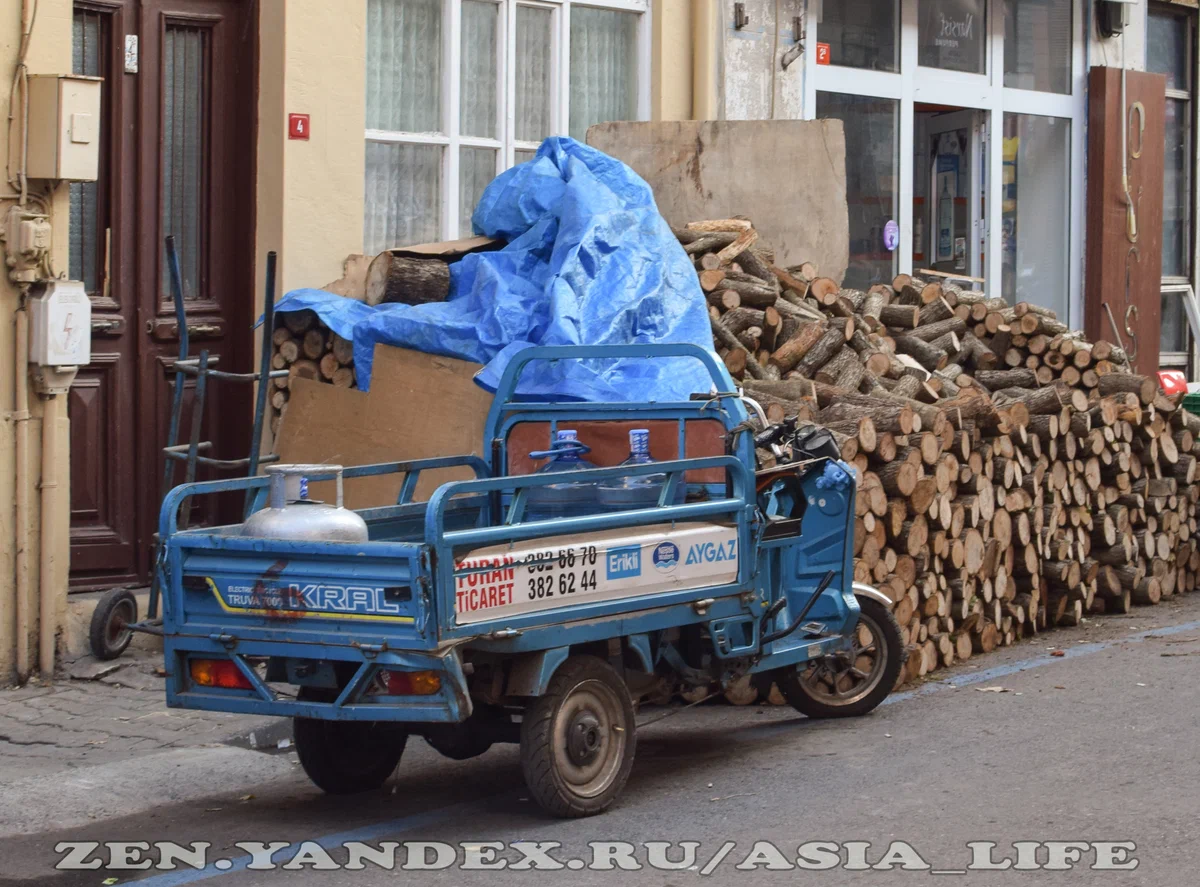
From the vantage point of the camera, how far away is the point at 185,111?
945 centimetres

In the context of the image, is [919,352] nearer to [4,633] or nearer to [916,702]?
[916,702]

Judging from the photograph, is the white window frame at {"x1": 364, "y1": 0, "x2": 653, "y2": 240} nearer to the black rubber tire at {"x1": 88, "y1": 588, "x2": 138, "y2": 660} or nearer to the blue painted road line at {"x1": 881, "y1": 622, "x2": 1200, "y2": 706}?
the black rubber tire at {"x1": 88, "y1": 588, "x2": 138, "y2": 660}

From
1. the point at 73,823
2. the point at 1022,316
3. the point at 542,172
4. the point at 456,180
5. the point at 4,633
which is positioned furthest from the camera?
the point at 1022,316

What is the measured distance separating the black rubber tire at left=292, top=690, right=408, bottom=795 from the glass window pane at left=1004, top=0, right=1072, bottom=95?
10379mm

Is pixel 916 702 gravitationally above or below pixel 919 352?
below

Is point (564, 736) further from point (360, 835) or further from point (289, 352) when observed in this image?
point (289, 352)

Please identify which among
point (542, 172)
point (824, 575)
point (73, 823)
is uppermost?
point (542, 172)

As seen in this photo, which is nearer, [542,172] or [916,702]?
[916,702]

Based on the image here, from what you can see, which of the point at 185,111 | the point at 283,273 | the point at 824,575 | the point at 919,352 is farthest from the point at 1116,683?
the point at 185,111

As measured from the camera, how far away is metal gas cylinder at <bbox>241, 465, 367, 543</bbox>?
583cm

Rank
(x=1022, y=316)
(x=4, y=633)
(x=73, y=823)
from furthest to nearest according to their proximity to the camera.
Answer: (x=1022, y=316) < (x=4, y=633) < (x=73, y=823)

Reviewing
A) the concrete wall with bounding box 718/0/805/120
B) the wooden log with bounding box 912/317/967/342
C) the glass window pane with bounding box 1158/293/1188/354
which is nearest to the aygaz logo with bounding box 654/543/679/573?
the wooden log with bounding box 912/317/967/342

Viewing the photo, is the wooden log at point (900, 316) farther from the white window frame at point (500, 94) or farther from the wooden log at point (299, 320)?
the wooden log at point (299, 320)

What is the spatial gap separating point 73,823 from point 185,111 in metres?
4.62
